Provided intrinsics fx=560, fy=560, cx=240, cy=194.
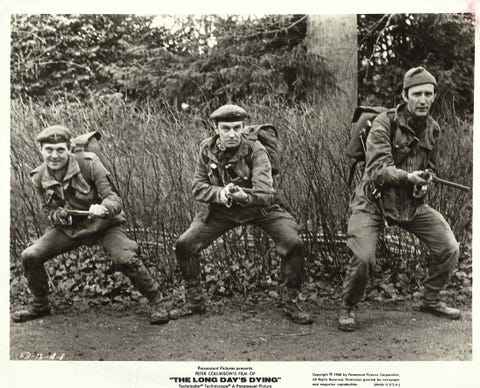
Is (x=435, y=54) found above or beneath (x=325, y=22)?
beneath

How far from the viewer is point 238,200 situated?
12.9 feet

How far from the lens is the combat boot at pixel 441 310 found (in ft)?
13.6

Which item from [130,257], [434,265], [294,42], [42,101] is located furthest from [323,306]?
[42,101]

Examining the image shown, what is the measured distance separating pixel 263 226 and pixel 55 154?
5.20 ft

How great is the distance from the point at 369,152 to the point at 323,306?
4.22ft

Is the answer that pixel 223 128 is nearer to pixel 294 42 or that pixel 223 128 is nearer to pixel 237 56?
pixel 237 56

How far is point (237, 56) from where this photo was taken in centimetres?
538

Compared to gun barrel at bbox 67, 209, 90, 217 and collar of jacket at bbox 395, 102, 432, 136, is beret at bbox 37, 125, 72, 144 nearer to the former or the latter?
gun barrel at bbox 67, 209, 90, 217

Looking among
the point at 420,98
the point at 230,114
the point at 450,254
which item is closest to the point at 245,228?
the point at 230,114

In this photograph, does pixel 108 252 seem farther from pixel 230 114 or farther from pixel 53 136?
pixel 230 114

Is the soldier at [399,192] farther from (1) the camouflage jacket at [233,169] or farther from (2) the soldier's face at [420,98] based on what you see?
(1) the camouflage jacket at [233,169]

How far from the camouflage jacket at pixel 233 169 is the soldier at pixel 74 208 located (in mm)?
639

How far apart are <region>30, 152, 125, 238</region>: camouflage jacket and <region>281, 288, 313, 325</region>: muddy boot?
1.37 meters

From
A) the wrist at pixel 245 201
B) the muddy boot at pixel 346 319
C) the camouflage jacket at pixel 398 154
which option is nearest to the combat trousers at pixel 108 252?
the wrist at pixel 245 201
